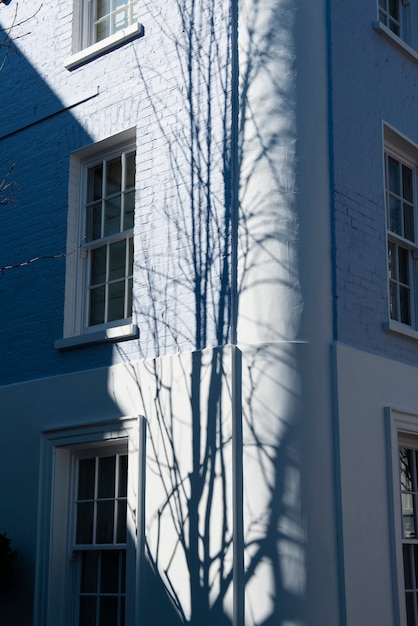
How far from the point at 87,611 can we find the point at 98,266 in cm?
338

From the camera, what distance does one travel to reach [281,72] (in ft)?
27.1

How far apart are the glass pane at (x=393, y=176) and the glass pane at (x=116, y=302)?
9.75ft

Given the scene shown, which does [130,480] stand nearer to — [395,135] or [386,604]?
[386,604]

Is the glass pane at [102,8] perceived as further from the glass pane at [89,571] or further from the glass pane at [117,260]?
the glass pane at [89,571]

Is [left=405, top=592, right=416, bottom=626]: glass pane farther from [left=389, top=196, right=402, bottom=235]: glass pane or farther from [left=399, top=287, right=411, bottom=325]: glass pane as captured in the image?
[left=389, top=196, right=402, bottom=235]: glass pane

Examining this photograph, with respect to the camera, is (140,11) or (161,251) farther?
(140,11)

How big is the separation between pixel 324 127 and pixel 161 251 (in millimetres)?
1846

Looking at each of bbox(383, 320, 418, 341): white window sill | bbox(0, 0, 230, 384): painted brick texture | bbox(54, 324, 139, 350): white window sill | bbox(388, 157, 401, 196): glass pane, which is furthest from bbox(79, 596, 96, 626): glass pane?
bbox(388, 157, 401, 196): glass pane

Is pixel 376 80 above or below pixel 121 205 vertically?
above

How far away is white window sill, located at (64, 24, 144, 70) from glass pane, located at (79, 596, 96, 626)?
5.47 m

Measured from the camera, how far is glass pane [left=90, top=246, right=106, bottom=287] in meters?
9.61

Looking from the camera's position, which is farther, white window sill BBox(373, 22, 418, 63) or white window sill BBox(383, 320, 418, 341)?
white window sill BBox(373, 22, 418, 63)

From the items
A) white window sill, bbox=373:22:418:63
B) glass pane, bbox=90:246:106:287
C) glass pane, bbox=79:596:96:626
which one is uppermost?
white window sill, bbox=373:22:418:63

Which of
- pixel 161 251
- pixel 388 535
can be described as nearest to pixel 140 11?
pixel 161 251
